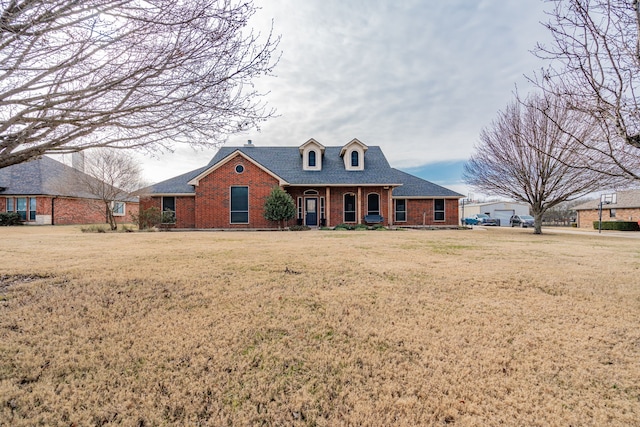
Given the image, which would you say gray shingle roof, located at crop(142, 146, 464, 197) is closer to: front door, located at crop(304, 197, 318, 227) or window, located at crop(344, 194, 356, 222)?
window, located at crop(344, 194, 356, 222)

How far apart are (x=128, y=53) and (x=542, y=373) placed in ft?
20.2

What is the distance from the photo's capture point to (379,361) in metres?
2.88

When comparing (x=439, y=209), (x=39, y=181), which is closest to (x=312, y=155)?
(x=439, y=209)

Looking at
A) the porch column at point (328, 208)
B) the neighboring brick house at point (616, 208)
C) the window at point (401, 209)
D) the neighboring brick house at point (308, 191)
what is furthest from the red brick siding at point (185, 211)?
the neighboring brick house at point (616, 208)

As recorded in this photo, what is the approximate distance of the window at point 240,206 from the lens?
18.2 m

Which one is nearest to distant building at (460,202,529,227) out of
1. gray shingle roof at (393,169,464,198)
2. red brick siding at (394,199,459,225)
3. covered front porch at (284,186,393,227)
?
red brick siding at (394,199,459,225)

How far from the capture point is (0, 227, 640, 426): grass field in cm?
Answer: 225

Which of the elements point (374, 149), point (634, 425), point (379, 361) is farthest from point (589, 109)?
point (374, 149)

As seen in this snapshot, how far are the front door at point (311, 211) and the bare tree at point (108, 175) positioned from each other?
1132 cm

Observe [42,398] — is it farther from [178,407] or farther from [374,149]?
[374,149]

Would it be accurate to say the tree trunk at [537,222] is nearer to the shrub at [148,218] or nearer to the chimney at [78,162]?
the shrub at [148,218]

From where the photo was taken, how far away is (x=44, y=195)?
79.9 ft

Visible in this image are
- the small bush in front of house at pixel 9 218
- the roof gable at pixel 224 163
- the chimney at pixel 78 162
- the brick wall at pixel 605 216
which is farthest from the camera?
the brick wall at pixel 605 216

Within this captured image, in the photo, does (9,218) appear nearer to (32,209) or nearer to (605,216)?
(32,209)
